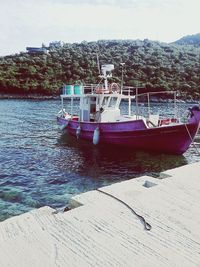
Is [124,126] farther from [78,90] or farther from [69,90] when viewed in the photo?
[69,90]

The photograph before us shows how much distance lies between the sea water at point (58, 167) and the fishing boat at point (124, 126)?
0.57 metres

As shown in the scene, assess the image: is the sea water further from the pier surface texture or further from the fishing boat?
the pier surface texture

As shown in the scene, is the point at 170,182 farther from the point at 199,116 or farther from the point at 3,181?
the point at 199,116

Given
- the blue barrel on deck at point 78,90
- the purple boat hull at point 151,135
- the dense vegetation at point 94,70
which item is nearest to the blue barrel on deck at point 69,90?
the blue barrel on deck at point 78,90

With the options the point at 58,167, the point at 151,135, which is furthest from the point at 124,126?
the point at 58,167

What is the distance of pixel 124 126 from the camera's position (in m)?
20.2

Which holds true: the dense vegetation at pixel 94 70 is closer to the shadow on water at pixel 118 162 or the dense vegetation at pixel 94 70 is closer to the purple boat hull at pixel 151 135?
the purple boat hull at pixel 151 135

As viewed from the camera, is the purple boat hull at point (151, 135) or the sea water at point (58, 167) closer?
the sea water at point (58, 167)

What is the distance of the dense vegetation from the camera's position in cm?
8131

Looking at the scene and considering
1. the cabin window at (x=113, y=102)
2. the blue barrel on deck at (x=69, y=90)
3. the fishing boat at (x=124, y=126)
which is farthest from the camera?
the blue barrel on deck at (x=69, y=90)

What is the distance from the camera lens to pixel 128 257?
18.4ft

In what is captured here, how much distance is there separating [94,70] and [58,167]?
74.4 m

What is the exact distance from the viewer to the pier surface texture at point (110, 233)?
5545mm

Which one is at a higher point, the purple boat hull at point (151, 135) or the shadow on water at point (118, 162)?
the purple boat hull at point (151, 135)
